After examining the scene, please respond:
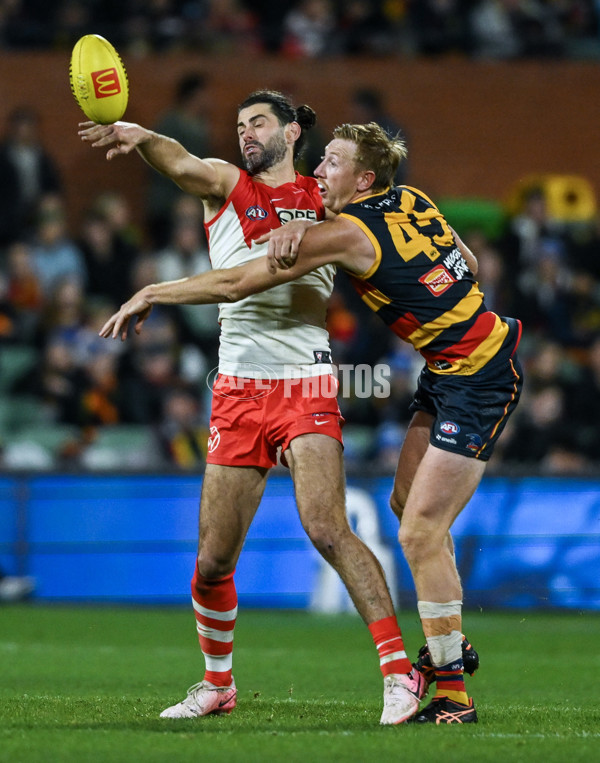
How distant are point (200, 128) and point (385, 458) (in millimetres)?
4446

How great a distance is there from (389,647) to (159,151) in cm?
232

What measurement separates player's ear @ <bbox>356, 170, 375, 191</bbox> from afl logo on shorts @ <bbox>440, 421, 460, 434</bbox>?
111cm

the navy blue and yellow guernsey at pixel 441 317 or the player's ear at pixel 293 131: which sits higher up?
the player's ear at pixel 293 131

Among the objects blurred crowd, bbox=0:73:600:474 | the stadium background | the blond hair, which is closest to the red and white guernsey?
the blond hair

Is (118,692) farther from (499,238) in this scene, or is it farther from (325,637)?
(499,238)

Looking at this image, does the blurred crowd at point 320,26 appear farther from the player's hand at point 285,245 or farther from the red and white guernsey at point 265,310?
the player's hand at point 285,245

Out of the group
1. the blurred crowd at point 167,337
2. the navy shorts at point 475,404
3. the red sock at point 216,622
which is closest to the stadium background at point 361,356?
the blurred crowd at point 167,337

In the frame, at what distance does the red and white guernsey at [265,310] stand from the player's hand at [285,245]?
0.45 metres

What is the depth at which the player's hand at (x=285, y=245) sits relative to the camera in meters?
5.27

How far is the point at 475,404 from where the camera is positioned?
550cm

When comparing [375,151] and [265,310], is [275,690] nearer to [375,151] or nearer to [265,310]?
[265,310]

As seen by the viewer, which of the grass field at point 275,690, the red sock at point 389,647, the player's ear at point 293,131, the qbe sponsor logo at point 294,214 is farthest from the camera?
the player's ear at point 293,131

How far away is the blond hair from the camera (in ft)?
18.6

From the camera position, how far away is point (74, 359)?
1234cm
